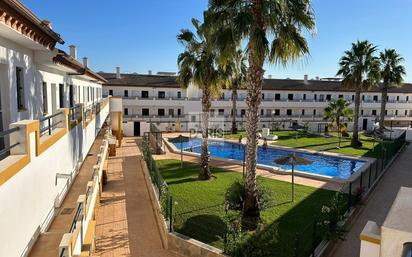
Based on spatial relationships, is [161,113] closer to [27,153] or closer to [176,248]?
[176,248]

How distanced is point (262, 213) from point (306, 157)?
1678 cm

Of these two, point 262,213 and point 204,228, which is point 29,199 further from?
point 262,213

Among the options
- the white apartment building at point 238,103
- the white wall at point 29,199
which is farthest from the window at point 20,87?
the white apartment building at point 238,103

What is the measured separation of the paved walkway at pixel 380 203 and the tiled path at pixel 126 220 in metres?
6.57

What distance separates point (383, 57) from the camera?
38781 millimetres

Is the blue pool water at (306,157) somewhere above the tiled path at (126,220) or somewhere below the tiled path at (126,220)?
above

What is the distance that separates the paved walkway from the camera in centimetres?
1080

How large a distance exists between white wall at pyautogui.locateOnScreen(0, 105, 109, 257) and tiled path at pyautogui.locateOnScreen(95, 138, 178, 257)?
397 centimetres

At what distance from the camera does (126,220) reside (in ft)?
46.0

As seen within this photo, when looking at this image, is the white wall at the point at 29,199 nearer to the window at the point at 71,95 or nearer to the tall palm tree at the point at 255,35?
the tall palm tree at the point at 255,35

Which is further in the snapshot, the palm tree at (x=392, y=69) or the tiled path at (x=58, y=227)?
the palm tree at (x=392, y=69)

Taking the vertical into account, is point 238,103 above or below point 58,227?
above

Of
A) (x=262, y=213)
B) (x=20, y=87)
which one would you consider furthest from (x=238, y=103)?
(x=20, y=87)

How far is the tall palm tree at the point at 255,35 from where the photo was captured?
11.1m
